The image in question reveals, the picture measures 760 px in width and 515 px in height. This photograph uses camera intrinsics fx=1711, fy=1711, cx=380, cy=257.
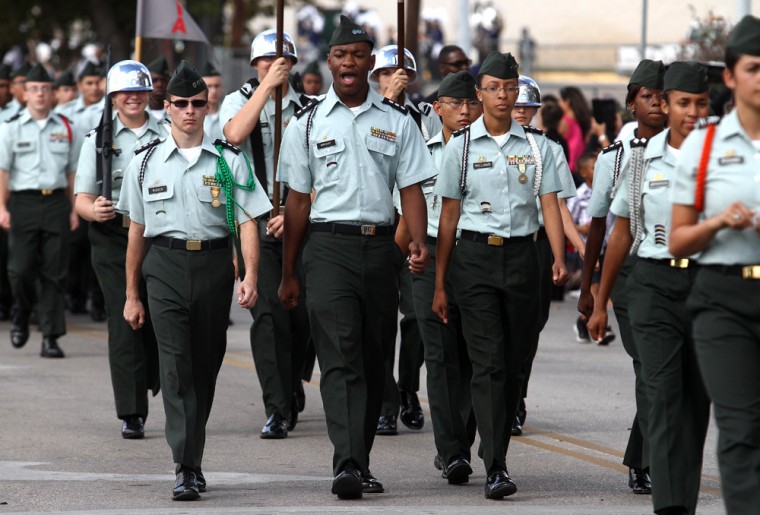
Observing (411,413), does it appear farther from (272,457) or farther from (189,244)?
(189,244)

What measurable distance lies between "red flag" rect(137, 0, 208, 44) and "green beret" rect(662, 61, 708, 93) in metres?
6.43

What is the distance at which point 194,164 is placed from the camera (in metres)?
8.59

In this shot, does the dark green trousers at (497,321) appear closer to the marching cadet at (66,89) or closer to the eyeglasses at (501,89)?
the eyeglasses at (501,89)

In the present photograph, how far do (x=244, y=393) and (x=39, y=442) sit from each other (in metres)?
2.40

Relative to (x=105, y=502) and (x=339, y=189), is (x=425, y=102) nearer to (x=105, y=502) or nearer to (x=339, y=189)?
(x=339, y=189)

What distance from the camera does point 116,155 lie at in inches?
417

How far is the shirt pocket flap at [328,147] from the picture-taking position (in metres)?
8.38

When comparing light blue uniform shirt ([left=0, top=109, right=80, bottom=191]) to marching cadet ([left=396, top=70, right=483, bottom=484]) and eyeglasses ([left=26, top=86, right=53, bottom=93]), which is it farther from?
marching cadet ([left=396, top=70, right=483, bottom=484])

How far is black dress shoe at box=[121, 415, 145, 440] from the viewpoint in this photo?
33.2 feet

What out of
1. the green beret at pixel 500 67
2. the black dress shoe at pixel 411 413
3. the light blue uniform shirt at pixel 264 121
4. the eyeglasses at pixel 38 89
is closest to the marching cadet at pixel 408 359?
the black dress shoe at pixel 411 413

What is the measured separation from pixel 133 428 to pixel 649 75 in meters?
3.77

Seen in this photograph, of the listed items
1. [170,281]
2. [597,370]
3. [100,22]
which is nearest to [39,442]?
[170,281]

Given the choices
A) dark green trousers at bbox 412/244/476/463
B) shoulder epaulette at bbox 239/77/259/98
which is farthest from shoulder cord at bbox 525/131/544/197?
shoulder epaulette at bbox 239/77/259/98

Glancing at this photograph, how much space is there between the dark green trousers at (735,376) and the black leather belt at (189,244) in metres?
3.10
